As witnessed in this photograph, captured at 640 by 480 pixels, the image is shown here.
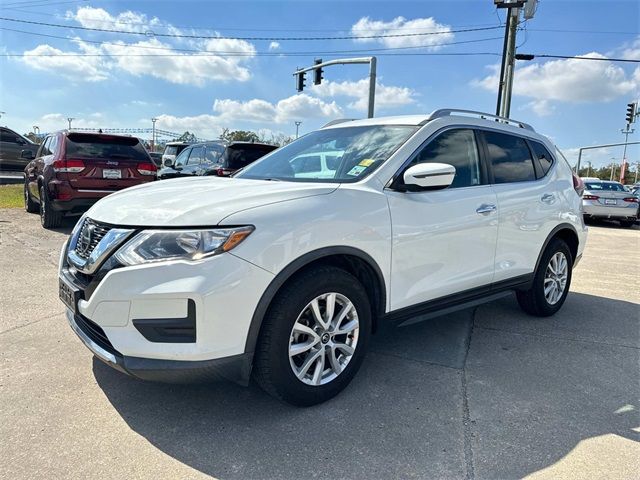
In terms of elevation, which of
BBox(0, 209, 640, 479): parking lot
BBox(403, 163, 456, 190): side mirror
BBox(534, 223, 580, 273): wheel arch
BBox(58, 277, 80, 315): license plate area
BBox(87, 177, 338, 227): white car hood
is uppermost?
BBox(403, 163, 456, 190): side mirror

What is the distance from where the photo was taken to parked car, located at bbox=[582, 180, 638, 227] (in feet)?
47.4

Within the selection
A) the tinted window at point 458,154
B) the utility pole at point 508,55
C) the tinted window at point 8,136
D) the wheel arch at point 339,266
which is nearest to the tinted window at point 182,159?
the tinted window at point 458,154

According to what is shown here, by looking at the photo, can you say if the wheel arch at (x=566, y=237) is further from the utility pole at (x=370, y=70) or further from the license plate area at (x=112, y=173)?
the utility pole at (x=370, y=70)

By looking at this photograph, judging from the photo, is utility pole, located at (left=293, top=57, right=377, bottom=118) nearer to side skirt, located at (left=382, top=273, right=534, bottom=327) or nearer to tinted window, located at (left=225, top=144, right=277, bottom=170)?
tinted window, located at (left=225, top=144, right=277, bottom=170)

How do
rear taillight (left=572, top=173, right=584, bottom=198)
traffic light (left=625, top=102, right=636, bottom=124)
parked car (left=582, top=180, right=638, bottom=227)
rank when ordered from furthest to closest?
1. traffic light (left=625, top=102, right=636, bottom=124)
2. parked car (left=582, top=180, right=638, bottom=227)
3. rear taillight (left=572, top=173, right=584, bottom=198)

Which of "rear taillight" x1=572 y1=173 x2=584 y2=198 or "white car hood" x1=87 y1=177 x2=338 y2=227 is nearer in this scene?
"white car hood" x1=87 y1=177 x2=338 y2=227

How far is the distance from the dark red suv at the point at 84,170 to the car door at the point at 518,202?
20.5 ft

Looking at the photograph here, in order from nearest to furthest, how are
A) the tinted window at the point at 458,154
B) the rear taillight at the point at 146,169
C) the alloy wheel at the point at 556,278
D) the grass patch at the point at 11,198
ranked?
the tinted window at the point at 458,154, the alloy wheel at the point at 556,278, the rear taillight at the point at 146,169, the grass patch at the point at 11,198

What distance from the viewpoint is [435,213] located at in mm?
3238

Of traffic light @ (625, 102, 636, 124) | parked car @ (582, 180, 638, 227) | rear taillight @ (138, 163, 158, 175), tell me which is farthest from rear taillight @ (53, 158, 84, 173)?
traffic light @ (625, 102, 636, 124)

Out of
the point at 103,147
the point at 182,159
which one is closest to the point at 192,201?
the point at 103,147

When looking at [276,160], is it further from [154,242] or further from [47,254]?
[47,254]

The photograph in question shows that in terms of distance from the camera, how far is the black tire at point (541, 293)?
14.6 feet

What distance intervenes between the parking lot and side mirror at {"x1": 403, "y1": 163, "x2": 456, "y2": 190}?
1322 millimetres
